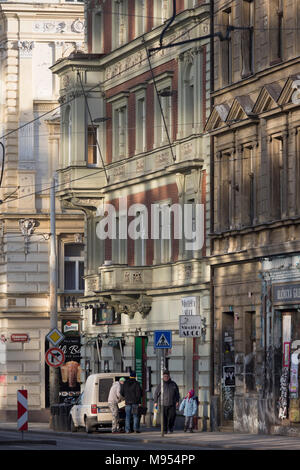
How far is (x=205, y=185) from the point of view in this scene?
4972cm

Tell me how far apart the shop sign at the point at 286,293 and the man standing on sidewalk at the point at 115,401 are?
5.94 metres

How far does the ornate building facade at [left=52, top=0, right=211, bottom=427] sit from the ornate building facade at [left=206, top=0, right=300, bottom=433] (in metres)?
1.12

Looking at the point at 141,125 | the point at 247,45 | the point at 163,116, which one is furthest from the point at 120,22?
the point at 247,45

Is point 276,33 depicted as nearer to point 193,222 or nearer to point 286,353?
point 193,222

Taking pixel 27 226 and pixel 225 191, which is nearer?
pixel 225 191

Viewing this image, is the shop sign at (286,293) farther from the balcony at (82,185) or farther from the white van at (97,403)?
the balcony at (82,185)

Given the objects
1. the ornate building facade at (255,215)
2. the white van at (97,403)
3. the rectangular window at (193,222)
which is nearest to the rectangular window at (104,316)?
the rectangular window at (193,222)

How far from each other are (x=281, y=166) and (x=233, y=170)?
3658 mm

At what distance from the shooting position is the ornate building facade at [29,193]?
233ft

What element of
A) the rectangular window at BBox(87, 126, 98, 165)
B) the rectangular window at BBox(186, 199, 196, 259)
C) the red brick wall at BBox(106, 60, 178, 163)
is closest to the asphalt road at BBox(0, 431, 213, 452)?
the rectangular window at BBox(186, 199, 196, 259)

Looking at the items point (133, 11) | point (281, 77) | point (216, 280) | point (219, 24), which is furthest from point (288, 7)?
point (133, 11)

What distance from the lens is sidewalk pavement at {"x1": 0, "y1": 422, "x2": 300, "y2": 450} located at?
36438 mm

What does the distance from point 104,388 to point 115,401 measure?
58.1 inches

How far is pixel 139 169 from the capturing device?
5566 centimetres
